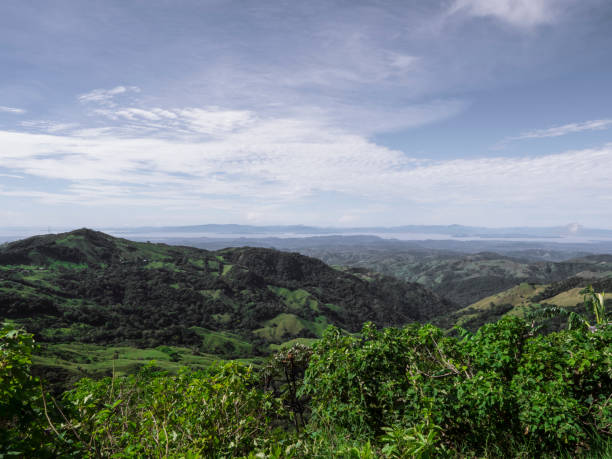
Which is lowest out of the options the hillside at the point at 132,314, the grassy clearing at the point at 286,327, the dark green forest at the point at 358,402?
the grassy clearing at the point at 286,327

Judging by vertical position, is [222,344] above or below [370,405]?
below

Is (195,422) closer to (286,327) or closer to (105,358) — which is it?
(105,358)

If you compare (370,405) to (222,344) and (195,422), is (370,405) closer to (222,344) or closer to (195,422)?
(195,422)

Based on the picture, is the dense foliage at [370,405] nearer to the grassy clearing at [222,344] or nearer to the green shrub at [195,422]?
the green shrub at [195,422]

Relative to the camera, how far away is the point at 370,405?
6.76 meters

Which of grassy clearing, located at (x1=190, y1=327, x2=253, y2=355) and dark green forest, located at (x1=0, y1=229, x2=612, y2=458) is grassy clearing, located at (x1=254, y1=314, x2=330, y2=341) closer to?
grassy clearing, located at (x1=190, y1=327, x2=253, y2=355)

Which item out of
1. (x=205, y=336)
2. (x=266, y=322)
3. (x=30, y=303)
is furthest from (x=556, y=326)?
(x=30, y=303)

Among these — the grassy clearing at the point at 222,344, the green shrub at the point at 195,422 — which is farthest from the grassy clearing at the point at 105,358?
the green shrub at the point at 195,422

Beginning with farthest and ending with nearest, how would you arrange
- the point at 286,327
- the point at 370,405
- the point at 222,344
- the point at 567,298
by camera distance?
the point at 286,327 < the point at 567,298 < the point at 222,344 < the point at 370,405

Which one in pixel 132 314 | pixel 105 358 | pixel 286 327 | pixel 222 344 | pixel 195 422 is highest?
pixel 195 422

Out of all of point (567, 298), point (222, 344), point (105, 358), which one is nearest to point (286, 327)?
point (222, 344)

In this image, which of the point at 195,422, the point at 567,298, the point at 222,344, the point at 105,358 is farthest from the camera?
the point at 567,298

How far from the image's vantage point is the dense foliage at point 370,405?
11.9ft

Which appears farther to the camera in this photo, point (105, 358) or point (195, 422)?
point (105, 358)
